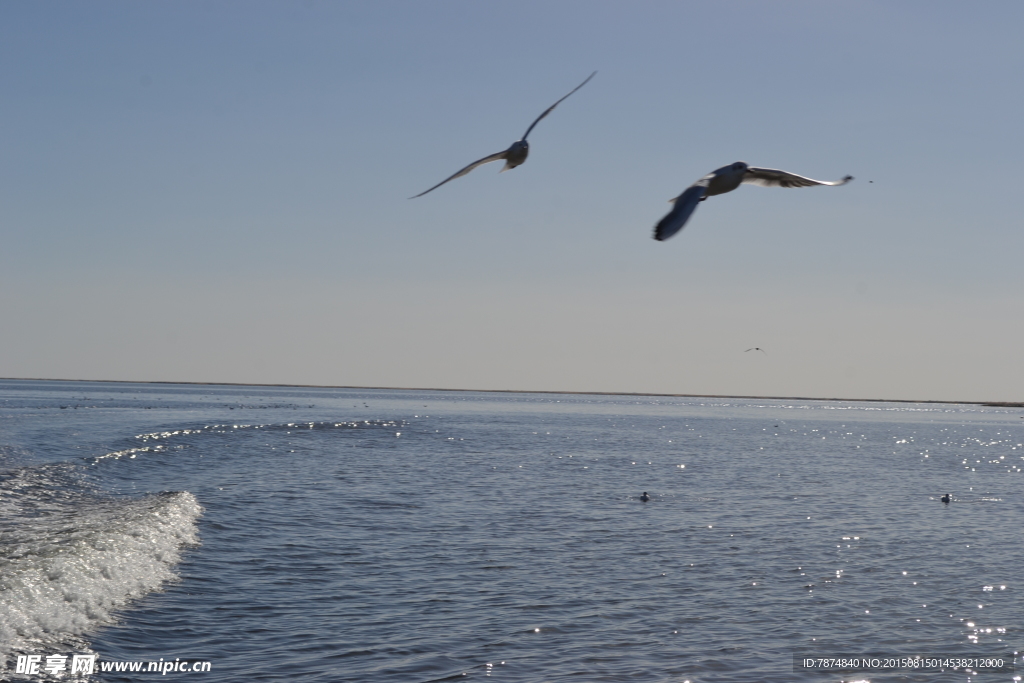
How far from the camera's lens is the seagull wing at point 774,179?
23.1ft

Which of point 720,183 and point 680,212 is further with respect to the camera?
point 720,183

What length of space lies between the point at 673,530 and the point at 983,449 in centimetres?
5825

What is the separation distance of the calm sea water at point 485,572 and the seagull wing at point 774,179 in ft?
24.1

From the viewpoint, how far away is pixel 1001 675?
12273 millimetres

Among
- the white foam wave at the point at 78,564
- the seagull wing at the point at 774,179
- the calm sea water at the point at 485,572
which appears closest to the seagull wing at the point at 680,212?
the seagull wing at the point at 774,179

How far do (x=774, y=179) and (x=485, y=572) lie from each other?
12.3 meters

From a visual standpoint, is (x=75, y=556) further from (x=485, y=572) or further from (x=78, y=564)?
(x=485, y=572)

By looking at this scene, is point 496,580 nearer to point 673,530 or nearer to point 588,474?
point 673,530

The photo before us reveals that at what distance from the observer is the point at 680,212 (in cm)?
537

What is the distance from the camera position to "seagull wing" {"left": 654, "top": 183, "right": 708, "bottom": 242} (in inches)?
198

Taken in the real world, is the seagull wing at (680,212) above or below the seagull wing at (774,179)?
below

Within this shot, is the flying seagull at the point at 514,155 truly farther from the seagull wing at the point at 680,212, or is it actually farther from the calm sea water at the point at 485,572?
the calm sea water at the point at 485,572

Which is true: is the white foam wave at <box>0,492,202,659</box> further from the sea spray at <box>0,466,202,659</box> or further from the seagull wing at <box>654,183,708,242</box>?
the seagull wing at <box>654,183,708,242</box>

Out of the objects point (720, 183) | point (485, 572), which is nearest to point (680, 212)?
point (720, 183)
